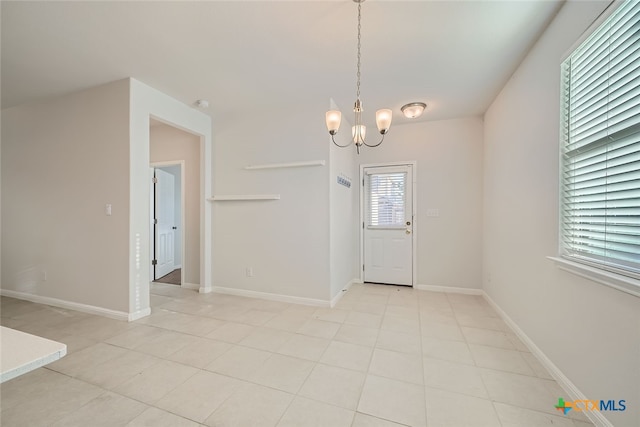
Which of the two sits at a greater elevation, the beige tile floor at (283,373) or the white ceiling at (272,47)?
the white ceiling at (272,47)

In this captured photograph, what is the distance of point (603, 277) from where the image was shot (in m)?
1.37

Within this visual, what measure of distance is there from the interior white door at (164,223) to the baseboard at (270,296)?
161 centimetres

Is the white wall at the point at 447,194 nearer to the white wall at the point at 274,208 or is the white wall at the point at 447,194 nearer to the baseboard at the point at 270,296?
the white wall at the point at 274,208

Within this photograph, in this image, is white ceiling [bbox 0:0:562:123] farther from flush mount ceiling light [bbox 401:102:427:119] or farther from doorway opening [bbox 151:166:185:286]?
doorway opening [bbox 151:166:185:286]

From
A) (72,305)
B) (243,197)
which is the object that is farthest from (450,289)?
(72,305)

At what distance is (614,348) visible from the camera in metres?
1.32

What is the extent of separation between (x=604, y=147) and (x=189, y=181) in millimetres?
4595

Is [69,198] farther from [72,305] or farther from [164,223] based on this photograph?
[164,223]

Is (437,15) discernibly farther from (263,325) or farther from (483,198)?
(263,325)

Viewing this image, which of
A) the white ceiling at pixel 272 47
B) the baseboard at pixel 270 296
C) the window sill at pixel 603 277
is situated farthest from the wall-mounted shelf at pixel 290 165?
the window sill at pixel 603 277

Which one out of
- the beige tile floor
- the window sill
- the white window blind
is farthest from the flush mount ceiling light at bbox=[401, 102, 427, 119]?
the beige tile floor

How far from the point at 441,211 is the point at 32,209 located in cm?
584

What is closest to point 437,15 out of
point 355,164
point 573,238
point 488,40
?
point 488,40

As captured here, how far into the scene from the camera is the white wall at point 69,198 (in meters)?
2.83
